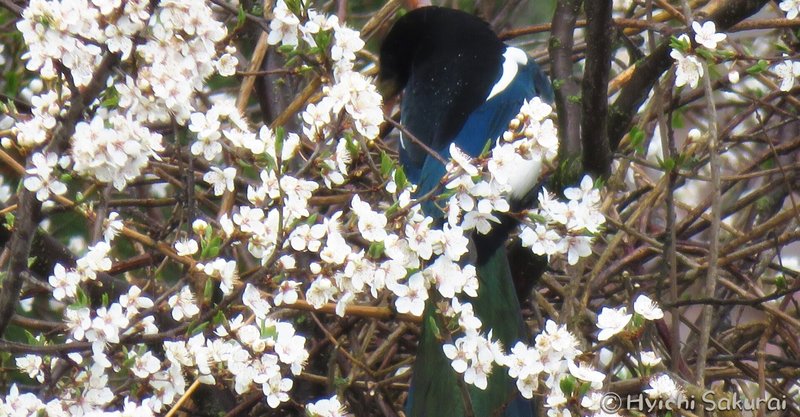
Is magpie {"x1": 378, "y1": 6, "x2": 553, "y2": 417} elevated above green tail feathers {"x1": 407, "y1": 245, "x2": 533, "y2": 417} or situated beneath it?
elevated above

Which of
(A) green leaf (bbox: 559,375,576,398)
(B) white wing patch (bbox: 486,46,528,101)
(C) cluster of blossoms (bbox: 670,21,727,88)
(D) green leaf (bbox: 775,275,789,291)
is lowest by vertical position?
(A) green leaf (bbox: 559,375,576,398)

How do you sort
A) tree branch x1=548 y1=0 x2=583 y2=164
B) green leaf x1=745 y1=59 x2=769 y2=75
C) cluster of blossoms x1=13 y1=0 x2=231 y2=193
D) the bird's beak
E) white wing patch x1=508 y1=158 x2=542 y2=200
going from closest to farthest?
1. cluster of blossoms x1=13 y1=0 x2=231 y2=193
2. green leaf x1=745 y1=59 x2=769 y2=75
3. tree branch x1=548 y1=0 x2=583 y2=164
4. white wing patch x1=508 y1=158 x2=542 y2=200
5. the bird's beak

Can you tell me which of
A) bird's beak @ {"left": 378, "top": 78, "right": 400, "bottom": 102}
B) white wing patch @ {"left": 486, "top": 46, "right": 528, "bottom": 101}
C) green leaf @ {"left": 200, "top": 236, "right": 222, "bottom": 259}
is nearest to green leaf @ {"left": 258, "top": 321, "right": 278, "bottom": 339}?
green leaf @ {"left": 200, "top": 236, "right": 222, "bottom": 259}

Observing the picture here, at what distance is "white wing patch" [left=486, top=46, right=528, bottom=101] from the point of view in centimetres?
244

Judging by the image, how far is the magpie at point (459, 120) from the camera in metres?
1.98

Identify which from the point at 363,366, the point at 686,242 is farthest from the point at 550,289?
the point at 363,366

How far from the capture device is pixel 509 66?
2.53m

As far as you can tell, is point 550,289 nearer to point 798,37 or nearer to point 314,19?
point 798,37

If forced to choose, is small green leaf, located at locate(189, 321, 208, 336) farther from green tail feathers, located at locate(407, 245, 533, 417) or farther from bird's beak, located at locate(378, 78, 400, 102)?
bird's beak, located at locate(378, 78, 400, 102)

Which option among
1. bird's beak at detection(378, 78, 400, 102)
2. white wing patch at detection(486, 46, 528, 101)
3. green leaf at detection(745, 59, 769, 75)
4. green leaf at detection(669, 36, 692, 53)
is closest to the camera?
green leaf at detection(669, 36, 692, 53)

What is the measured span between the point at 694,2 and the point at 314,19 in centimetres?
137

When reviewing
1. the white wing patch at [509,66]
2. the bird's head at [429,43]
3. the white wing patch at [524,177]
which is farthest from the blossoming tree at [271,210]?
the bird's head at [429,43]

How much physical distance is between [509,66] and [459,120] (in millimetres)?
268

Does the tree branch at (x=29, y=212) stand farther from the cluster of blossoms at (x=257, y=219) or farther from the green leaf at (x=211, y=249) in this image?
the green leaf at (x=211, y=249)
